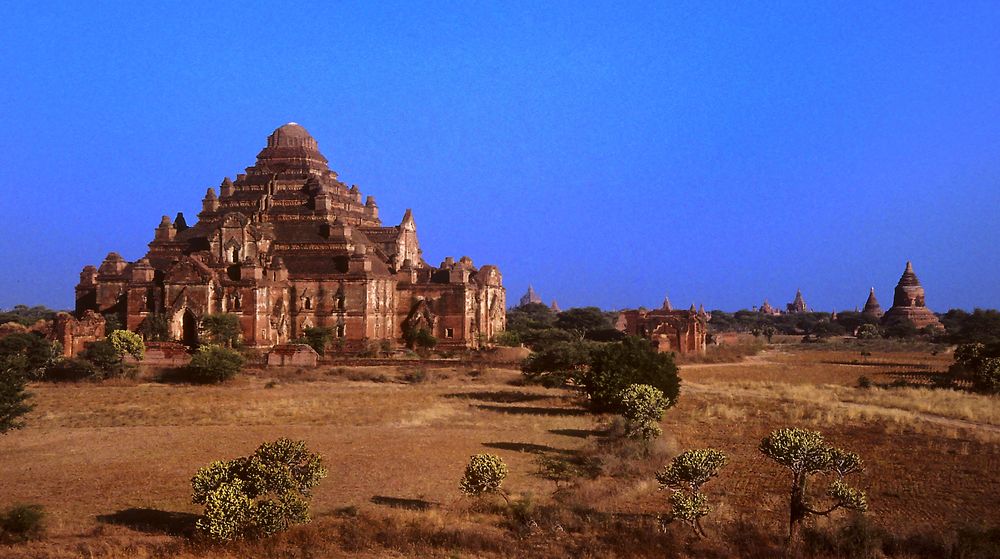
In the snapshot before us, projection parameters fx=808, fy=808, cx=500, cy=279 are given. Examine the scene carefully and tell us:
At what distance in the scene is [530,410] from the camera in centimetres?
2984

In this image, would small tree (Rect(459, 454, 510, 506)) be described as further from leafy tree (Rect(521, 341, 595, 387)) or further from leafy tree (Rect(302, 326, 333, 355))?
leafy tree (Rect(302, 326, 333, 355))

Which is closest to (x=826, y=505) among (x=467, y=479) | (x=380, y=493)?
(x=467, y=479)

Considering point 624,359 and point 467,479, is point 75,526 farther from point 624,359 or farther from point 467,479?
point 624,359

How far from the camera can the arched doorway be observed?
4400 cm

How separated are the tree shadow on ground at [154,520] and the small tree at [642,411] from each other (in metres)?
11.8

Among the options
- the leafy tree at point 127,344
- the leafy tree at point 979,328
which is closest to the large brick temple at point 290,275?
the leafy tree at point 127,344

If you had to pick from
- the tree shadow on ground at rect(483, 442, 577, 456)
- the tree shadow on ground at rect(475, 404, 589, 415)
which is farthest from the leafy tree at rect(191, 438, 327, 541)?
the tree shadow on ground at rect(475, 404, 589, 415)

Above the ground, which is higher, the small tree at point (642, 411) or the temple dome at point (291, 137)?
the temple dome at point (291, 137)

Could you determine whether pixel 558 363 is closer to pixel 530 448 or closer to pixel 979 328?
pixel 530 448

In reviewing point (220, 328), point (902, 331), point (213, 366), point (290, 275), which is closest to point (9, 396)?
point (213, 366)

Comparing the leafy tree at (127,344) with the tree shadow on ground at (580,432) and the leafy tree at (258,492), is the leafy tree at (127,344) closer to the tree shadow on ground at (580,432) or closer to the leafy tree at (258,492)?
the tree shadow on ground at (580,432)

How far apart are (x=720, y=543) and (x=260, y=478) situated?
26.2 feet

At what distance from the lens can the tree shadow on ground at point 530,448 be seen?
21.5 m

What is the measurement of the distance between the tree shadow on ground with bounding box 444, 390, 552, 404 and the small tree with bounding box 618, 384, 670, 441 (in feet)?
27.9
